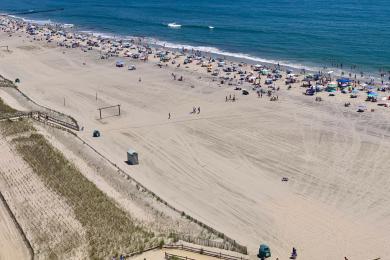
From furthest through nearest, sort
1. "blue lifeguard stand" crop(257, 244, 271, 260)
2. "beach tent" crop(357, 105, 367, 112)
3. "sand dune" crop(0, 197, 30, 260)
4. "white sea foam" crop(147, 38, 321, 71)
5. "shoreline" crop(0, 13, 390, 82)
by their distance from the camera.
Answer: "white sea foam" crop(147, 38, 321, 71)
"shoreline" crop(0, 13, 390, 82)
"beach tent" crop(357, 105, 367, 112)
"blue lifeguard stand" crop(257, 244, 271, 260)
"sand dune" crop(0, 197, 30, 260)

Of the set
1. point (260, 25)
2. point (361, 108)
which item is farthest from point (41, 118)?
point (260, 25)

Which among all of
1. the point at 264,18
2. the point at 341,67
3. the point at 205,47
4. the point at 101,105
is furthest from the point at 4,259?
the point at 264,18

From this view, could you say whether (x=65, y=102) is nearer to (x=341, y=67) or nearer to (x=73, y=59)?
(x=73, y=59)

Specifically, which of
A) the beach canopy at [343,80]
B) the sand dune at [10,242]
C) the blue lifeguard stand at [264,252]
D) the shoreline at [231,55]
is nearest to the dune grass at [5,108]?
the sand dune at [10,242]

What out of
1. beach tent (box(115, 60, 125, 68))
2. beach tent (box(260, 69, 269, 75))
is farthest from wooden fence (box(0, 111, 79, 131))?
beach tent (box(260, 69, 269, 75))

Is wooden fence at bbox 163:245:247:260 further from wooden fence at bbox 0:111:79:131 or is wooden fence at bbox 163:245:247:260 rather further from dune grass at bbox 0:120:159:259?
wooden fence at bbox 0:111:79:131

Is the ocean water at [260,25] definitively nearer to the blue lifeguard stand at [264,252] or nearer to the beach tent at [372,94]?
the beach tent at [372,94]
